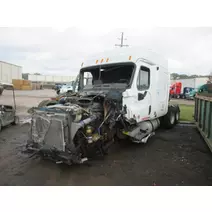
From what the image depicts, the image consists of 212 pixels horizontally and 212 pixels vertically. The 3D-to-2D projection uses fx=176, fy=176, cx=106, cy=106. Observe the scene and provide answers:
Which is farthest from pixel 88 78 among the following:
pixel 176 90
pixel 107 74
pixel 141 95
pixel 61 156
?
pixel 176 90

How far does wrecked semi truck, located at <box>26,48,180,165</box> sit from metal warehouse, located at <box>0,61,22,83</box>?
4026cm

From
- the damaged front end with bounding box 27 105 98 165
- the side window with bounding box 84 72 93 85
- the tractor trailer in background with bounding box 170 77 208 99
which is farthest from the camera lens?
the tractor trailer in background with bounding box 170 77 208 99

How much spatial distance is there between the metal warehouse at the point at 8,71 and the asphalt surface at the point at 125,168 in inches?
1592

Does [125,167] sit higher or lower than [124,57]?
lower

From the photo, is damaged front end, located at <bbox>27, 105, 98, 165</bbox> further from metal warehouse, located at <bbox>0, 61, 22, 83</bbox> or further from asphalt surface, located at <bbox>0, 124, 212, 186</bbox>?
metal warehouse, located at <bbox>0, 61, 22, 83</bbox>

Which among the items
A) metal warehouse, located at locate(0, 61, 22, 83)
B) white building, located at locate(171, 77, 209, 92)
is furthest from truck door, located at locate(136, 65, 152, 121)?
metal warehouse, located at locate(0, 61, 22, 83)

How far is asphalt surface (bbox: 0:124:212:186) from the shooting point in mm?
3562

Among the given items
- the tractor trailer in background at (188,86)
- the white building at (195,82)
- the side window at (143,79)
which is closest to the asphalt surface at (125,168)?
the side window at (143,79)

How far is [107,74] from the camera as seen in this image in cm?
565

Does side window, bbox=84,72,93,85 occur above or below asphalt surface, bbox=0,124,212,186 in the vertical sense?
above

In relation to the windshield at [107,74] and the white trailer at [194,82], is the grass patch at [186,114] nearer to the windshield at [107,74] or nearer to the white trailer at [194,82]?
the windshield at [107,74]

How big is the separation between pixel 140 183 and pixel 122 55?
3.55 meters

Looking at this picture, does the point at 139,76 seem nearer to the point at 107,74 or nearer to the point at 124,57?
the point at 124,57

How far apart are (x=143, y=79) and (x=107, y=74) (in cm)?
115
